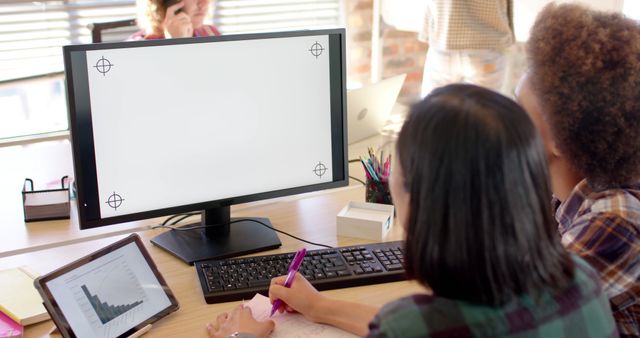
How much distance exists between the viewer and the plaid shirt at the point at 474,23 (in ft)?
9.27

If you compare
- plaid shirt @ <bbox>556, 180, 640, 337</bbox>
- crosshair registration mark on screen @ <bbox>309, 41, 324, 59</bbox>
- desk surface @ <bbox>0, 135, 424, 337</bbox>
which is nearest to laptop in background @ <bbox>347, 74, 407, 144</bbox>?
desk surface @ <bbox>0, 135, 424, 337</bbox>

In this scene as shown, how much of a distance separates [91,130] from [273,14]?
2.46 m

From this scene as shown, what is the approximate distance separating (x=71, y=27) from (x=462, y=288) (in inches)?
109

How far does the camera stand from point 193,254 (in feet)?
4.68

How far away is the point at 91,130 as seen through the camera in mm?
1297

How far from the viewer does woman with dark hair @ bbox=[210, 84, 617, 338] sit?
0.78 metres

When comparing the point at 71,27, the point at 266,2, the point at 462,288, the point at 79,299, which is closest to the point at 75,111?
the point at 79,299

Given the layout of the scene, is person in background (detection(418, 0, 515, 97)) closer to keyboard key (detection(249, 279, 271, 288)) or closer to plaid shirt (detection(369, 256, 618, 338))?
keyboard key (detection(249, 279, 271, 288))

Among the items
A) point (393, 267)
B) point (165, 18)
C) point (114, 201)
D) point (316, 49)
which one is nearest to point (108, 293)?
point (114, 201)

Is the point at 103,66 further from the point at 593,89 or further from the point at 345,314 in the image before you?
the point at 593,89

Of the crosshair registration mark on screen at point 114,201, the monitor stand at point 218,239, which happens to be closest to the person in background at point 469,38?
the monitor stand at point 218,239

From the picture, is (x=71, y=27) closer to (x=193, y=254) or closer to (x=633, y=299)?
(x=193, y=254)

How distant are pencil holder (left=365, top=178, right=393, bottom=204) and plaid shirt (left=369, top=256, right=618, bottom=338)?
31.6 inches

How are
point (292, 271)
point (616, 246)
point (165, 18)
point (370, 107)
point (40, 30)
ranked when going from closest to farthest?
point (616, 246)
point (292, 271)
point (370, 107)
point (165, 18)
point (40, 30)
